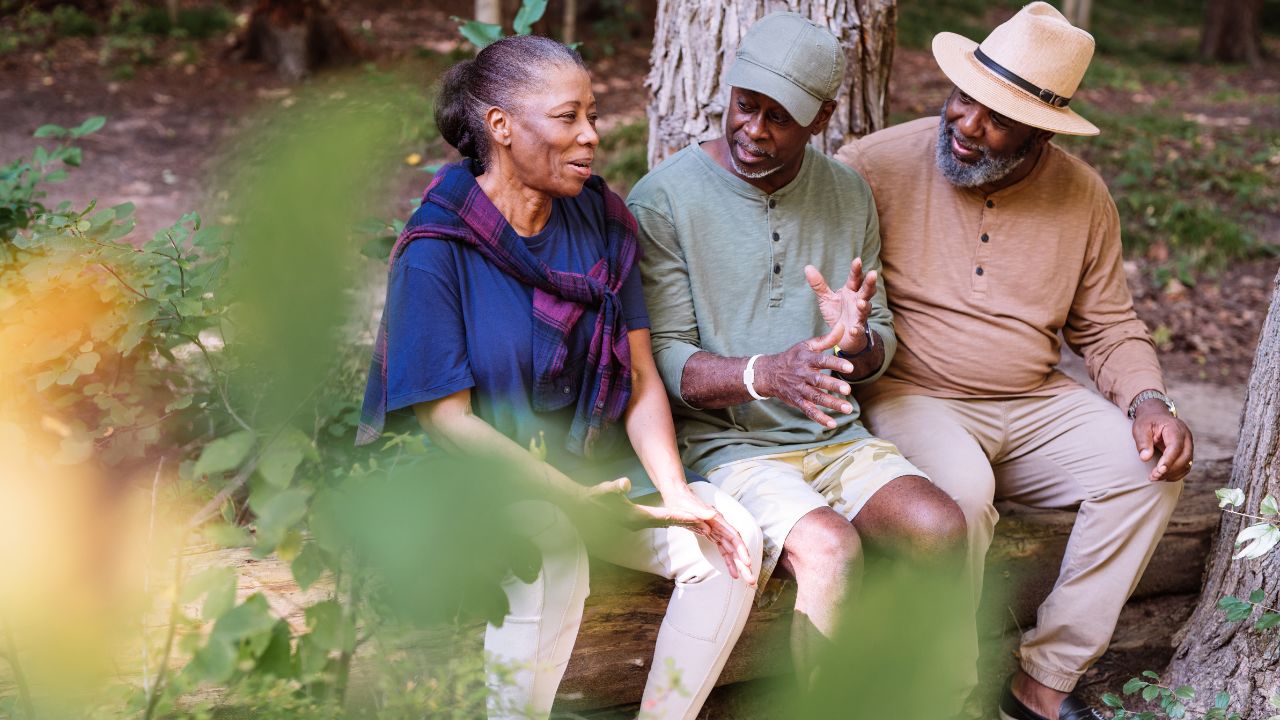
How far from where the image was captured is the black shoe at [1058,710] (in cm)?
295

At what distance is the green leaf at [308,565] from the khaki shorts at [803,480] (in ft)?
4.15

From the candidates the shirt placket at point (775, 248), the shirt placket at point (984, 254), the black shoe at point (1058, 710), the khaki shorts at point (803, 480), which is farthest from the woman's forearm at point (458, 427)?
the black shoe at point (1058, 710)

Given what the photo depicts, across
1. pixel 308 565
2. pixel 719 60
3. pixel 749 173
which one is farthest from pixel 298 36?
pixel 308 565

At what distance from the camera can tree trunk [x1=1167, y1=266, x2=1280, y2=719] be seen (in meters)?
2.85

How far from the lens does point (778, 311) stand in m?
2.80

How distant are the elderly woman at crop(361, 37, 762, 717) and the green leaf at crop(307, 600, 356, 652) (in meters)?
0.78

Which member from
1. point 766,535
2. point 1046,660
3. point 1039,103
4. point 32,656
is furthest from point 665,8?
point 32,656

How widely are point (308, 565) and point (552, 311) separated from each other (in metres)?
1.05

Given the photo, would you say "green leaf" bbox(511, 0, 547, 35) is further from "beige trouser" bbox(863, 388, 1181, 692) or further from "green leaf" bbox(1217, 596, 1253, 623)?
"green leaf" bbox(1217, 596, 1253, 623)

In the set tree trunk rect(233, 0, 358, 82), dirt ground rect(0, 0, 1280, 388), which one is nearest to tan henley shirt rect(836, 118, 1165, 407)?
dirt ground rect(0, 0, 1280, 388)

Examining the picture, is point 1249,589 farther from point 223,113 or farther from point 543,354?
point 223,113

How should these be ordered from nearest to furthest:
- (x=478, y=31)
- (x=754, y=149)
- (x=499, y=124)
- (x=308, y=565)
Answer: (x=308, y=565) < (x=499, y=124) < (x=754, y=149) < (x=478, y=31)

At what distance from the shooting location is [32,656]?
1.25 metres

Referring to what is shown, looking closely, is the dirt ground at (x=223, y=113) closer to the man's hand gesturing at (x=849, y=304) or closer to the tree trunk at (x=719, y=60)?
the tree trunk at (x=719, y=60)
